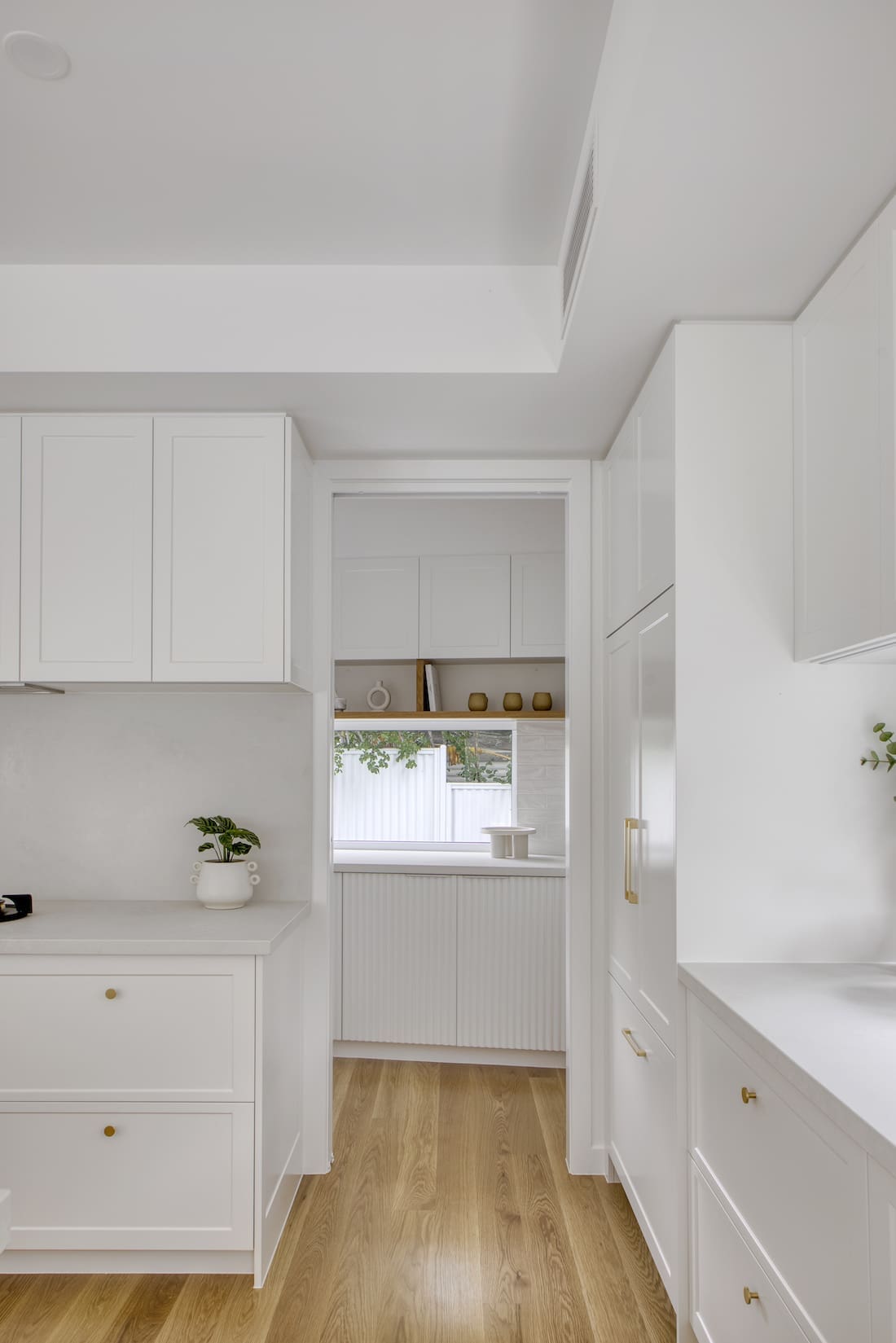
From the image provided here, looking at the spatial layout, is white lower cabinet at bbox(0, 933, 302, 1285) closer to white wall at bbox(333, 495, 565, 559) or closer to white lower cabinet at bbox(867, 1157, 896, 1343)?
white lower cabinet at bbox(867, 1157, 896, 1343)

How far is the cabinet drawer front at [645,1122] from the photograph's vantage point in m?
2.11

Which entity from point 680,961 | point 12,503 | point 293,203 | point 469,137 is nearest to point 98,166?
point 293,203

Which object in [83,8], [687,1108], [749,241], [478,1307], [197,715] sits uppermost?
[83,8]

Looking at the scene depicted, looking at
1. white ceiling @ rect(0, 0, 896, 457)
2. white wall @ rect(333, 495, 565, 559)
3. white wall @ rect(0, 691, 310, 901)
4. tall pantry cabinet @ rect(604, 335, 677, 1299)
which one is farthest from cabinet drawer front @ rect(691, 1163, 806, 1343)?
white wall @ rect(333, 495, 565, 559)

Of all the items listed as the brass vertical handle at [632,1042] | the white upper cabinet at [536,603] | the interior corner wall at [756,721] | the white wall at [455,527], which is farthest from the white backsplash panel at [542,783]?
the interior corner wall at [756,721]

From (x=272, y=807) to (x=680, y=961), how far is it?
4.93 ft

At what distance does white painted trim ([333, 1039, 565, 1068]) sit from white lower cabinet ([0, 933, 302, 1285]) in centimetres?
170

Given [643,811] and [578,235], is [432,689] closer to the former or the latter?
[643,811]

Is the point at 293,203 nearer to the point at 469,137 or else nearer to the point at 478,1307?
the point at 469,137

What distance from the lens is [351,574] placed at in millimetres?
4586

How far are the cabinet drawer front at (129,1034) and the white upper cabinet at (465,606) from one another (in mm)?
2332

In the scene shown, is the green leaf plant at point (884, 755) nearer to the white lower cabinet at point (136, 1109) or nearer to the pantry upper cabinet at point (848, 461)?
the pantry upper cabinet at point (848, 461)

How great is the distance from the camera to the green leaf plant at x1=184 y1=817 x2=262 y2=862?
9.39 feet

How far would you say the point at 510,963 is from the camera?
404 centimetres
